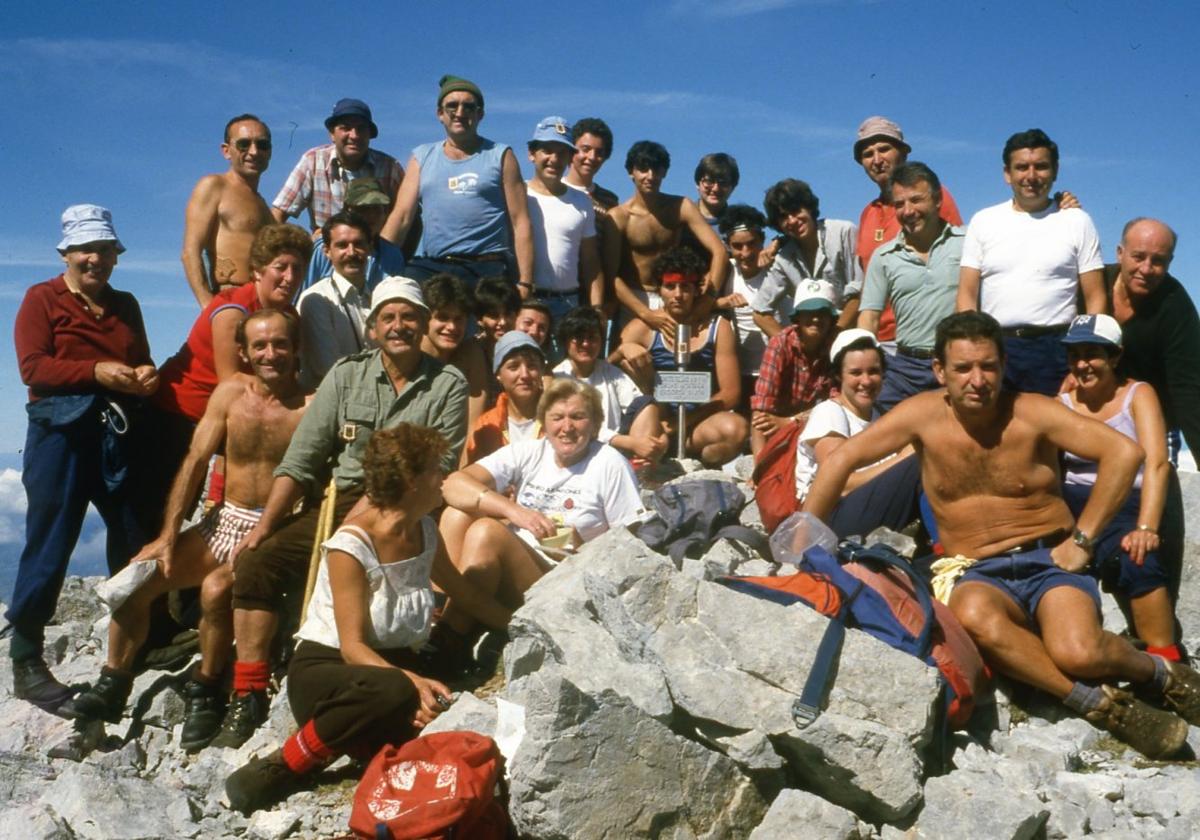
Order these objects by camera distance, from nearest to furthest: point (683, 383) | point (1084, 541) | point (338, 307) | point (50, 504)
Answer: point (1084, 541)
point (50, 504)
point (338, 307)
point (683, 383)

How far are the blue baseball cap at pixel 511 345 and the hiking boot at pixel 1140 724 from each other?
152 inches


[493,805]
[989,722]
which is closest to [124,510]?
[493,805]

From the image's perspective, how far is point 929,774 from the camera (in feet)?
16.9

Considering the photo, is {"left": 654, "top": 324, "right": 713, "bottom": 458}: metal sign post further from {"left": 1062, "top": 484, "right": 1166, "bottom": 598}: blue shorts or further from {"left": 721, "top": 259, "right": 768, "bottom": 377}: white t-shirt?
{"left": 1062, "top": 484, "right": 1166, "bottom": 598}: blue shorts

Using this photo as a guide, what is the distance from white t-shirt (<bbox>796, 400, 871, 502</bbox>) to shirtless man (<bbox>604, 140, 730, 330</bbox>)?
7.73ft

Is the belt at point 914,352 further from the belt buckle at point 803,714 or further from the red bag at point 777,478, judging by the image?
the belt buckle at point 803,714

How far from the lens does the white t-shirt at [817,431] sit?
7.11 m

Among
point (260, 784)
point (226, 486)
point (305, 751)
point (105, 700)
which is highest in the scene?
point (226, 486)

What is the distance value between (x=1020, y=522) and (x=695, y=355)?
11.1 feet

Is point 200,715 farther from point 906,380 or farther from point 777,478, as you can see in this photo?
point 906,380

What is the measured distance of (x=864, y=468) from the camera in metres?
6.83

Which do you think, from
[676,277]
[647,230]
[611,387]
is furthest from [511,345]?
[647,230]

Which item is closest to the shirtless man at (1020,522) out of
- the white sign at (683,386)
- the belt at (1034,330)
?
the belt at (1034,330)

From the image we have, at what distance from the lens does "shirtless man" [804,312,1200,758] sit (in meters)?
5.48
